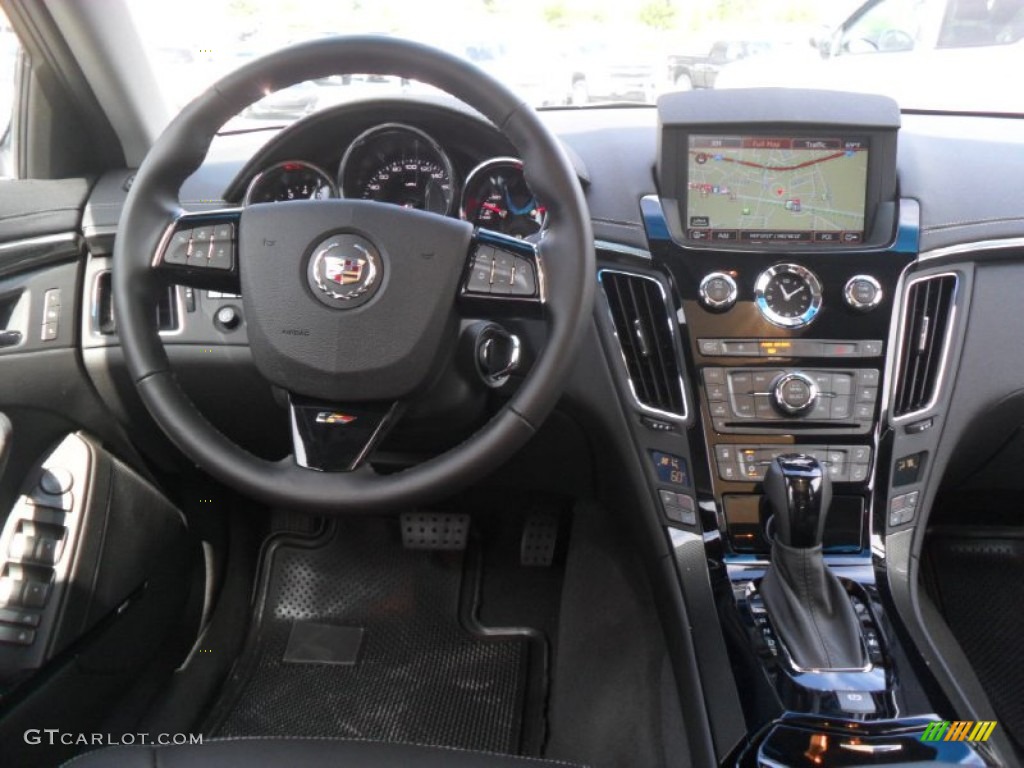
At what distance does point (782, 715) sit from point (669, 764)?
34 cm

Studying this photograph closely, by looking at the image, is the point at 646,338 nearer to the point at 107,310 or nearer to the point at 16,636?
the point at 107,310

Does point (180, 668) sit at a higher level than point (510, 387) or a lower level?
lower

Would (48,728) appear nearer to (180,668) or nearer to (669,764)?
(180,668)

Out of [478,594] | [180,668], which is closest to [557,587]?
[478,594]

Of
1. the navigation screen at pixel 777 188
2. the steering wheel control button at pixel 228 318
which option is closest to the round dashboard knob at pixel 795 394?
the navigation screen at pixel 777 188

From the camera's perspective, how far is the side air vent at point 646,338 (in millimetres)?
1788

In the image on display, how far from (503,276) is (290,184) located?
67 cm

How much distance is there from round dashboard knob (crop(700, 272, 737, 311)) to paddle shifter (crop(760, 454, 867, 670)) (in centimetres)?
32

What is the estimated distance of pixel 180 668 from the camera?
2.17 meters

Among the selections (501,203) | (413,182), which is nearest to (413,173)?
(413,182)

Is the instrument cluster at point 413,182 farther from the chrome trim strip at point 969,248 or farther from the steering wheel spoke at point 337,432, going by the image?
the chrome trim strip at point 969,248

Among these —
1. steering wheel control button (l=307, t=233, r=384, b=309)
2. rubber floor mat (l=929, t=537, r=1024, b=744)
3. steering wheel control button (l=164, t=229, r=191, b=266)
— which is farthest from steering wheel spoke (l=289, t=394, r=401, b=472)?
rubber floor mat (l=929, t=537, r=1024, b=744)

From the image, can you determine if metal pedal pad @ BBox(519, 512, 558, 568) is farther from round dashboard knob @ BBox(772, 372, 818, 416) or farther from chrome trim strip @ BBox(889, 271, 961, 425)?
chrome trim strip @ BBox(889, 271, 961, 425)

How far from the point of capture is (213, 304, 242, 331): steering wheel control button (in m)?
1.88
